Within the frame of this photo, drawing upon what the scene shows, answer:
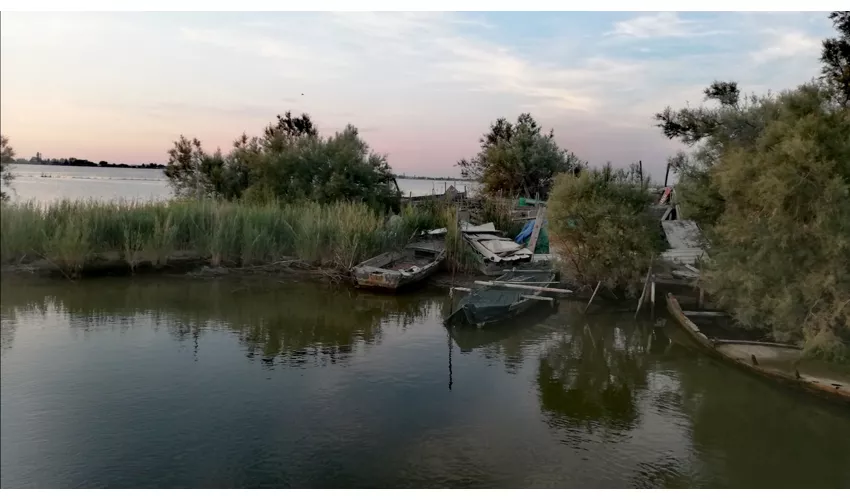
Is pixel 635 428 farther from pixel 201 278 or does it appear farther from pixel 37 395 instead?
pixel 201 278

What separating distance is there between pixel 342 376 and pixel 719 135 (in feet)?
25.6

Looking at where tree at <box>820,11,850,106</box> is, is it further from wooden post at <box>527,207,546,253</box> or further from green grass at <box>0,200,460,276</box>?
green grass at <box>0,200,460,276</box>

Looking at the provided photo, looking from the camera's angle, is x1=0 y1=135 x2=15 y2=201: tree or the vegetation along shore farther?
the vegetation along shore

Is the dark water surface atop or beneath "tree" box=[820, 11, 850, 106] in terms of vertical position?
beneath

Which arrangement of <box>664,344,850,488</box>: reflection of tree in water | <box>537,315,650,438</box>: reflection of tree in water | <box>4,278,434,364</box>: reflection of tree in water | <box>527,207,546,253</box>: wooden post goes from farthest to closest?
<box>527,207,546,253</box>: wooden post → <box>4,278,434,364</box>: reflection of tree in water → <box>537,315,650,438</box>: reflection of tree in water → <box>664,344,850,488</box>: reflection of tree in water

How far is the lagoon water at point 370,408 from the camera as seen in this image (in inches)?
203

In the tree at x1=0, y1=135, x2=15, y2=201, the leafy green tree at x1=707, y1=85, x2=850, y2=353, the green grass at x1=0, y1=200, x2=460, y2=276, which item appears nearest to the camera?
the tree at x1=0, y1=135, x2=15, y2=201

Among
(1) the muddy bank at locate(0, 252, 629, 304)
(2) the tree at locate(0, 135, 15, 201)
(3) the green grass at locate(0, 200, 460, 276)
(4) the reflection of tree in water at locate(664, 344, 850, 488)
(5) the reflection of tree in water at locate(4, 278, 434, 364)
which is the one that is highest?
(2) the tree at locate(0, 135, 15, 201)

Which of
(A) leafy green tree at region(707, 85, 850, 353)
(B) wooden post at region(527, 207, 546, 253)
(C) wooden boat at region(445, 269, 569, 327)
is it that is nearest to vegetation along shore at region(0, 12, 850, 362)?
(A) leafy green tree at region(707, 85, 850, 353)

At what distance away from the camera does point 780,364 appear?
815cm

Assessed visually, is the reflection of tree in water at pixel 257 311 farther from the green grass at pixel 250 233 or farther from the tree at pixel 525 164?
the tree at pixel 525 164

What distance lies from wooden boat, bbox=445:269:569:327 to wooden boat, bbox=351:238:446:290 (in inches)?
67.6

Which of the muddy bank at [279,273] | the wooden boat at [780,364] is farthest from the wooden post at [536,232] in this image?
the wooden boat at [780,364]

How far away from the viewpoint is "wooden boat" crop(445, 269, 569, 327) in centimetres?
1061
